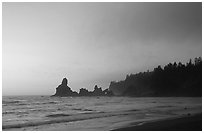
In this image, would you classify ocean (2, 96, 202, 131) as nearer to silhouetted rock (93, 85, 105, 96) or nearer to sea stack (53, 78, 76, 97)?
sea stack (53, 78, 76, 97)

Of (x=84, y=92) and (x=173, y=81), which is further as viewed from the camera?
(x=84, y=92)

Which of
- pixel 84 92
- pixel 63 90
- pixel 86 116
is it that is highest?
pixel 86 116

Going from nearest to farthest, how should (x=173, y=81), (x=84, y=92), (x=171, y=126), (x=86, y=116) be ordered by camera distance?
1. (x=171, y=126)
2. (x=86, y=116)
3. (x=173, y=81)
4. (x=84, y=92)

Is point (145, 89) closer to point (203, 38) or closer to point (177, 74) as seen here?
point (177, 74)

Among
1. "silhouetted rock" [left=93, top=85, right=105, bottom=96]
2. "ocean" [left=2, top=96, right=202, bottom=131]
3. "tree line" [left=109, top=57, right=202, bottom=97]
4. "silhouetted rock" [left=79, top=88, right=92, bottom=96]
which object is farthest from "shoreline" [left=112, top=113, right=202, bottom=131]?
"silhouetted rock" [left=93, top=85, right=105, bottom=96]

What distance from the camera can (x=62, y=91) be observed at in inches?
4742

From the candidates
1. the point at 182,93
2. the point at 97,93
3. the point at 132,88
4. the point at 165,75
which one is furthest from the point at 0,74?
the point at 97,93

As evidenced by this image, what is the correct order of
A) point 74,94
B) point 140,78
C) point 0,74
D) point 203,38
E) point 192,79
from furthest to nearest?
point 74,94, point 140,78, point 192,79, point 203,38, point 0,74

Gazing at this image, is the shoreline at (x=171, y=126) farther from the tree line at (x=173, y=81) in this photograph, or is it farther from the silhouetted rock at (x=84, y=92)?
the silhouetted rock at (x=84, y=92)

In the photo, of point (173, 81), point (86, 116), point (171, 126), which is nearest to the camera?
point (171, 126)

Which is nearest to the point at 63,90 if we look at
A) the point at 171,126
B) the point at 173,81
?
the point at 173,81

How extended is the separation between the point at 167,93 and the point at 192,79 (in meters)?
12.5

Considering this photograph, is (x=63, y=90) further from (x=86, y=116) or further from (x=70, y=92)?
(x=86, y=116)

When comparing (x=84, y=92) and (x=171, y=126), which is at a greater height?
(x=171, y=126)
